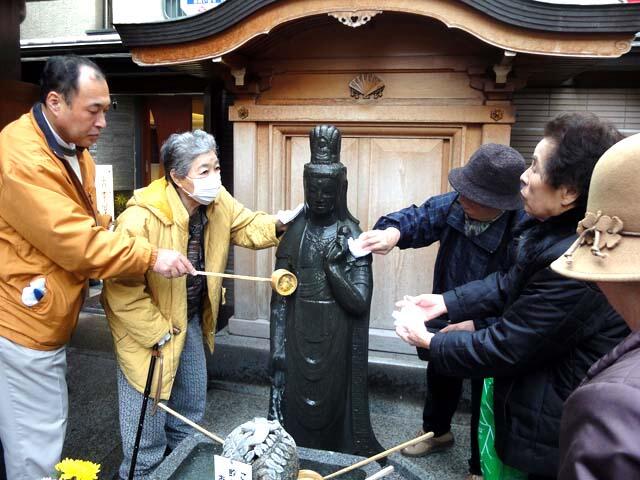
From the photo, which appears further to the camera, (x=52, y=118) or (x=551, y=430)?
(x=52, y=118)

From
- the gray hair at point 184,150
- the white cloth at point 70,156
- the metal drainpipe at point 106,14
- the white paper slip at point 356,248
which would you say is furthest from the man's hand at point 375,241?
the metal drainpipe at point 106,14

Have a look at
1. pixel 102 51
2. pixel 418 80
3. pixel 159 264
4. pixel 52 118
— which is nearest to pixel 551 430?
pixel 159 264

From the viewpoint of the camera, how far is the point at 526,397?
2.15m

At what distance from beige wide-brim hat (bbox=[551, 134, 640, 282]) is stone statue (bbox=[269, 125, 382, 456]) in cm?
190

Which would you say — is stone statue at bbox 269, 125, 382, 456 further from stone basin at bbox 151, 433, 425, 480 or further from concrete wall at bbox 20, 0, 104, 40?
concrete wall at bbox 20, 0, 104, 40

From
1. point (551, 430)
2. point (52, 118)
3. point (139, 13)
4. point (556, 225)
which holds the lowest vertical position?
point (551, 430)

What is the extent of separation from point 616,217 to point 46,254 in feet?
8.42

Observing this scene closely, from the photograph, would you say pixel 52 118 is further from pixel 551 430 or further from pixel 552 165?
pixel 551 430

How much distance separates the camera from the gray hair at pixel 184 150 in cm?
295

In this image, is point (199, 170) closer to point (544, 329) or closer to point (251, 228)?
point (251, 228)

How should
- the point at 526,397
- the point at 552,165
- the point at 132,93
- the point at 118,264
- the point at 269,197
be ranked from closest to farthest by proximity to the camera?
the point at 552,165 → the point at 526,397 → the point at 118,264 → the point at 269,197 → the point at 132,93

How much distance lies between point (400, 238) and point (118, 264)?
1817mm

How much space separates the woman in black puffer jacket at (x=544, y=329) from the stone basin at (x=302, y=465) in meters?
0.50

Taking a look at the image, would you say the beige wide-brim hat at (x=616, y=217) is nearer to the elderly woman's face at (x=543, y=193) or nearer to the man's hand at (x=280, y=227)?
the elderly woman's face at (x=543, y=193)
